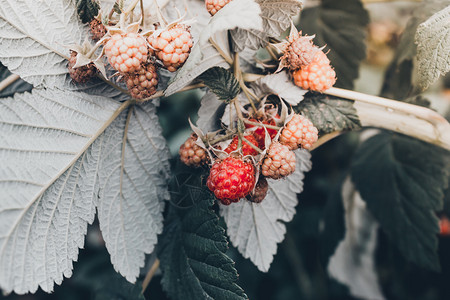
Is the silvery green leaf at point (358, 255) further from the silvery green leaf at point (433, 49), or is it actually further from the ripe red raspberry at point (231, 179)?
the ripe red raspberry at point (231, 179)

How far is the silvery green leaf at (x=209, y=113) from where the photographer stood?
27.2 inches

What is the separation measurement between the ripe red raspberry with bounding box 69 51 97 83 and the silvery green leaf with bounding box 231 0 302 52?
22cm

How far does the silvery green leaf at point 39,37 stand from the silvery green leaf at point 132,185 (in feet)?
0.45

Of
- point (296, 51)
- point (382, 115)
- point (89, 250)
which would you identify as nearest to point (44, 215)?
point (296, 51)

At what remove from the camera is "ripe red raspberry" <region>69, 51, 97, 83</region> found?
2.00 ft

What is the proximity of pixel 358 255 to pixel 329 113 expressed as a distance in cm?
63

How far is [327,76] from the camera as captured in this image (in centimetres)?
65

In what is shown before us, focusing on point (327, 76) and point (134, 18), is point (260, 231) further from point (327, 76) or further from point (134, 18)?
point (134, 18)

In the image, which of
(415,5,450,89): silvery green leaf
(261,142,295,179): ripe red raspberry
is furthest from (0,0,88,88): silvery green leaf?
(415,5,450,89): silvery green leaf

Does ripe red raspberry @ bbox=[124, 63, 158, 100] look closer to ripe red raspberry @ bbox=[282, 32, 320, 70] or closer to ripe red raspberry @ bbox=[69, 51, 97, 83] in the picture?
ripe red raspberry @ bbox=[69, 51, 97, 83]

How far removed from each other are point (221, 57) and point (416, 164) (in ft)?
1.93

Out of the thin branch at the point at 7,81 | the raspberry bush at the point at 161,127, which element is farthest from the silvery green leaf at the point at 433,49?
the thin branch at the point at 7,81

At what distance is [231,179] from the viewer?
0.56 metres

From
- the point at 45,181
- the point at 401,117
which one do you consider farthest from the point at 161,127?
the point at 401,117
